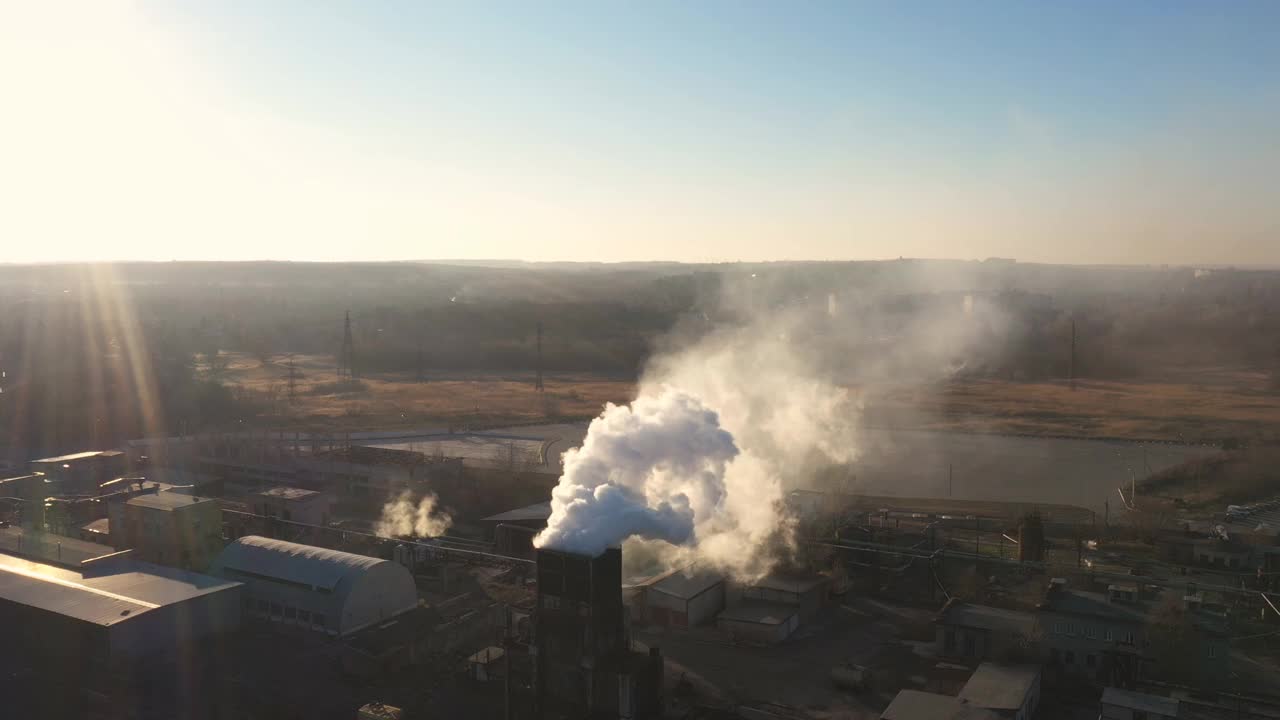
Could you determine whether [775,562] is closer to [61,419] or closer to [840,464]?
[840,464]

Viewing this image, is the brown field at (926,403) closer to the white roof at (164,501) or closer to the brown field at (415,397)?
the brown field at (415,397)

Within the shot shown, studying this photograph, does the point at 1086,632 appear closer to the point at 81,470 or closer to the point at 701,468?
the point at 701,468

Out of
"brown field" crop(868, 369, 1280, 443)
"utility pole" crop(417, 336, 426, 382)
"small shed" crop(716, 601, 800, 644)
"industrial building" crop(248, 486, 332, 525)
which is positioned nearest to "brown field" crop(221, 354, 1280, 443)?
"brown field" crop(868, 369, 1280, 443)

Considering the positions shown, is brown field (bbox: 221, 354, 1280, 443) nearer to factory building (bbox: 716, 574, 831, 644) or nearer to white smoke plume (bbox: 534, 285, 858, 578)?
white smoke plume (bbox: 534, 285, 858, 578)

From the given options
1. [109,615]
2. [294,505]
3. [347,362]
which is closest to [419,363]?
[347,362]

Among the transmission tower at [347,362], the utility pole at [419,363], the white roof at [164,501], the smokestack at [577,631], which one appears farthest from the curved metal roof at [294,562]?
the utility pole at [419,363]
